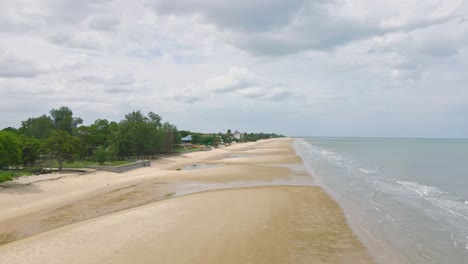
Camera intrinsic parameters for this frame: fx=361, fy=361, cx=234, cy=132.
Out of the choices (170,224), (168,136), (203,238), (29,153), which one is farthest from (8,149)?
(168,136)

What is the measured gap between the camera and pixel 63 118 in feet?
267

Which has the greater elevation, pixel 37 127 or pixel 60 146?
pixel 37 127

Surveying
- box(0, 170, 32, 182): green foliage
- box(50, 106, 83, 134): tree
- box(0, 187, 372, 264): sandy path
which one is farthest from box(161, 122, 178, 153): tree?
box(0, 187, 372, 264): sandy path

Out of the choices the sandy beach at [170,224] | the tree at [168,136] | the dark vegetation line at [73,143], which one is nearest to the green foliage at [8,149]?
the dark vegetation line at [73,143]

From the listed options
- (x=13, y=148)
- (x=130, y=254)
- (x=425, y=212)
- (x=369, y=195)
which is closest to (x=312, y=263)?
(x=130, y=254)

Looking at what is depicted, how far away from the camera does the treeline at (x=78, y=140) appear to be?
3484 centimetres

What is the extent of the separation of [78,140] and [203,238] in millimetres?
30374

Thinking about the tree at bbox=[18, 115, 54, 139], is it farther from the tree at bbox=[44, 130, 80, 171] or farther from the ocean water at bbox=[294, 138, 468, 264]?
the ocean water at bbox=[294, 138, 468, 264]

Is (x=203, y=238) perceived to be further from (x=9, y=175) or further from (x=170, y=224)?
(x=9, y=175)

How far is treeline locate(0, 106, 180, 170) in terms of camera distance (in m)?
34.8

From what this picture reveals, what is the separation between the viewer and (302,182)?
108 feet

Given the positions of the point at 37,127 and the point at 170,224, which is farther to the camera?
the point at 37,127

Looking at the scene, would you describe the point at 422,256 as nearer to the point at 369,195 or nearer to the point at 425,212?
the point at 425,212

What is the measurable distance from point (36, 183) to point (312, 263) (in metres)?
23.8
